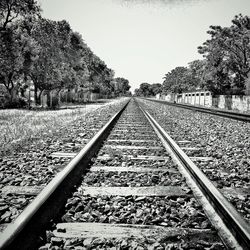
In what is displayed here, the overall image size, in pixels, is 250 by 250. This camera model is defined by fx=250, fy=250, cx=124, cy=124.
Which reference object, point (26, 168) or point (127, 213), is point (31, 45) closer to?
point (26, 168)

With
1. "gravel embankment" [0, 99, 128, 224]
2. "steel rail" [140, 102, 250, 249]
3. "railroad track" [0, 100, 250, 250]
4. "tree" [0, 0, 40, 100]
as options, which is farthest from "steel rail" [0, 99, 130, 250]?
"tree" [0, 0, 40, 100]

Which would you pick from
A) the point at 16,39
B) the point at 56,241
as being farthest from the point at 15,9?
the point at 56,241

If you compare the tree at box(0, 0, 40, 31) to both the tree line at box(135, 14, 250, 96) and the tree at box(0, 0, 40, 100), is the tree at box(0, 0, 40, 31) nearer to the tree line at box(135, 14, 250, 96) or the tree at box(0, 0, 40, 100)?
the tree at box(0, 0, 40, 100)

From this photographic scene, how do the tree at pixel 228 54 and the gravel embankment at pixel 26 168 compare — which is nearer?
the gravel embankment at pixel 26 168

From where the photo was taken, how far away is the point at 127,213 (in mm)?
2441

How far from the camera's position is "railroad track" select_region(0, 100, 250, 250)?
1948mm

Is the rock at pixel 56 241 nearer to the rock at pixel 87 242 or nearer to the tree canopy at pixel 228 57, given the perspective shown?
the rock at pixel 87 242

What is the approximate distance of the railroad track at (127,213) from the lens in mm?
1948

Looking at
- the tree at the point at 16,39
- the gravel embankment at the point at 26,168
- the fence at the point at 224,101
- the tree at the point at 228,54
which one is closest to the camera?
the gravel embankment at the point at 26,168

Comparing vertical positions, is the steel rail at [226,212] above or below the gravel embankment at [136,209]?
above

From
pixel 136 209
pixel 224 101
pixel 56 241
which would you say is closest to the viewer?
pixel 56 241

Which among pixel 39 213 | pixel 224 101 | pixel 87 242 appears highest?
pixel 224 101

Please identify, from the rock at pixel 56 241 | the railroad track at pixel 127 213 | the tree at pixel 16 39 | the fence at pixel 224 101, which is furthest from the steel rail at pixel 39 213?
the fence at pixel 224 101

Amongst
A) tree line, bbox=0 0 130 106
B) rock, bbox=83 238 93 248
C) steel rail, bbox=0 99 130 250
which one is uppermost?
tree line, bbox=0 0 130 106
